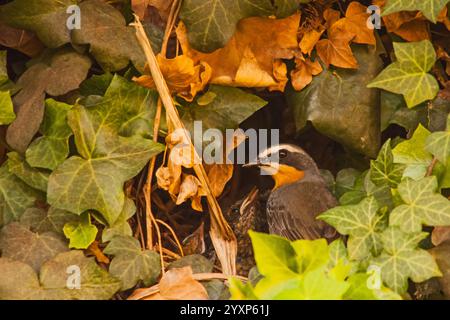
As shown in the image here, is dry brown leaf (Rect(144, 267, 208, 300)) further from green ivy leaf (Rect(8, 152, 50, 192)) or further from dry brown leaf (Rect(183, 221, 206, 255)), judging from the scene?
green ivy leaf (Rect(8, 152, 50, 192))

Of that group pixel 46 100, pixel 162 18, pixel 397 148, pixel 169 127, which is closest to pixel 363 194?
pixel 397 148

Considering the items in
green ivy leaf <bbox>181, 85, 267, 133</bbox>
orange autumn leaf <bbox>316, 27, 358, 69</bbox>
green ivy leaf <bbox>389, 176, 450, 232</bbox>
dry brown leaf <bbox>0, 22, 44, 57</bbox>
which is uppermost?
dry brown leaf <bbox>0, 22, 44, 57</bbox>

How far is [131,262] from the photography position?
1.91 metres

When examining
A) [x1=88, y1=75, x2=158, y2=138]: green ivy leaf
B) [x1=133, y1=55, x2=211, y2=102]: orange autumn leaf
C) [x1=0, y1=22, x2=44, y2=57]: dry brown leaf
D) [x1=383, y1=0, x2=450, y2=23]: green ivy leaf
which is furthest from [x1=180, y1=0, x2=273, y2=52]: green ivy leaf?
[x1=0, y1=22, x2=44, y2=57]: dry brown leaf

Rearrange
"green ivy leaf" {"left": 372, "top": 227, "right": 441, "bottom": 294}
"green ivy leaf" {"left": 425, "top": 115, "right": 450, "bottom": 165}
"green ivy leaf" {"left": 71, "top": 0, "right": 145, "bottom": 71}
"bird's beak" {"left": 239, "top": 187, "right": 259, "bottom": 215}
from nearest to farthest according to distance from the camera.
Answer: "green ivy leaf" {"left": 372, "top": 227, "right": 441, "bottom": 294} < "green ivy leaf" {"left": 425, "top": 115, "right": 450, "bottom": 165} < "green ivy leaf" {"left": 71, "top": 0, "right": 145, "bottom": 71} < "bird's beak" {"left": 239, "top": 187, "right": 259, "bottom": 215}

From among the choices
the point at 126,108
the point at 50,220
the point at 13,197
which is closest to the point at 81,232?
the point at 50,220

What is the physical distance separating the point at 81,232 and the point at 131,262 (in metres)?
0.14

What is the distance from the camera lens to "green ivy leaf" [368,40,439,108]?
1.98 metres

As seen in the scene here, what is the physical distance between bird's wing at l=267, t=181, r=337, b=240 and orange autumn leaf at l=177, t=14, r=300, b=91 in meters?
0.34

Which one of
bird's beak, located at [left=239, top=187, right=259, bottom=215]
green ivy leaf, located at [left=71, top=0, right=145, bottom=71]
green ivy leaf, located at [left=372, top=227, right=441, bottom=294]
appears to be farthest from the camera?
bird's beak, located at [left=239, top=187, right=259, bottom=215]

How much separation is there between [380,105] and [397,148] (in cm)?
16

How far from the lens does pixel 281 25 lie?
80.9 inches

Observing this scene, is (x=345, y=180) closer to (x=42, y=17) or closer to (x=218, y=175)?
(x=218, y=175)

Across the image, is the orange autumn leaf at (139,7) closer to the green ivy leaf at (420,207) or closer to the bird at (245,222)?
the bird at (245,222)
